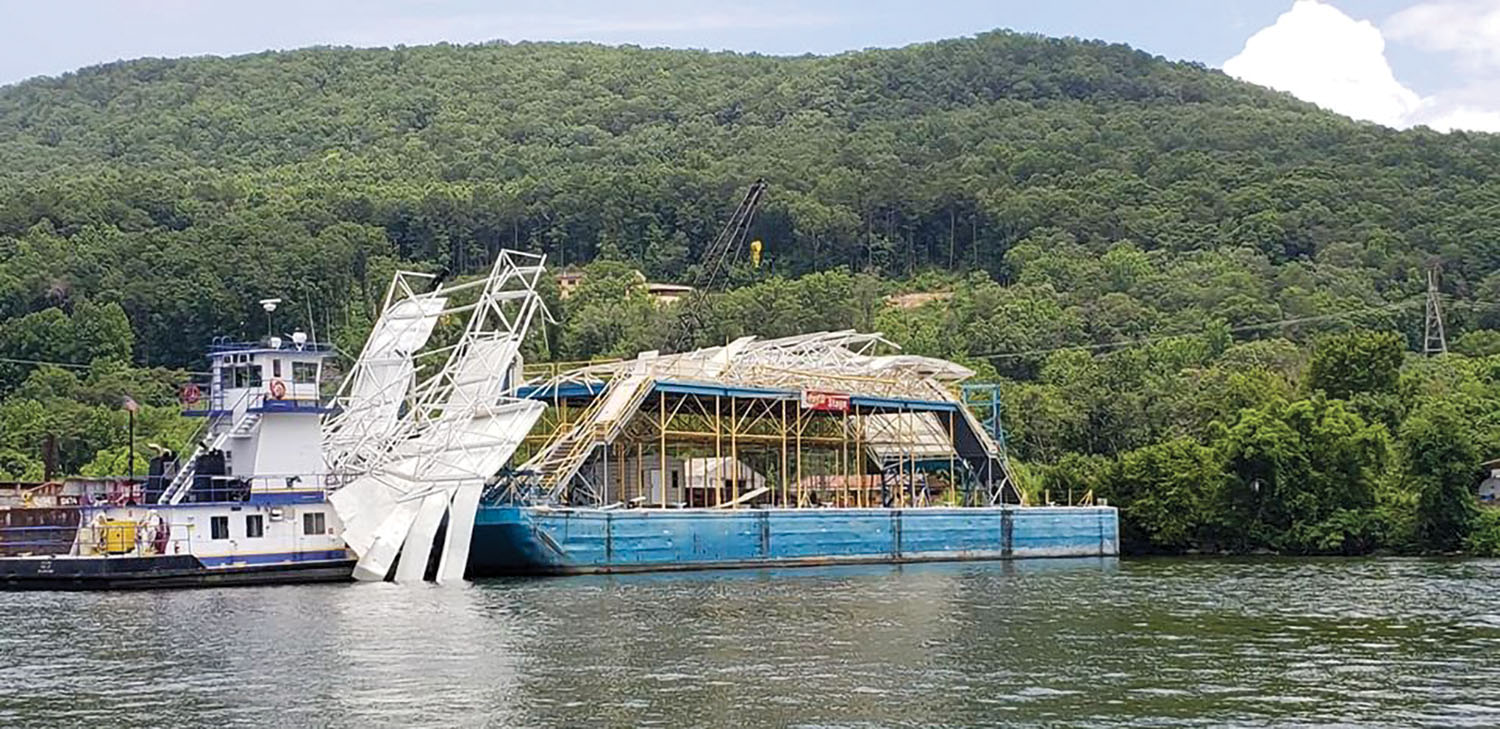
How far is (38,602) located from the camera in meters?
57.5

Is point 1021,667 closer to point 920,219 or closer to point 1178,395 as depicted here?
point 1178,395

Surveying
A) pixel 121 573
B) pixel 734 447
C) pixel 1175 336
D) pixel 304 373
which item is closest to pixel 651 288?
pixel 1175 336

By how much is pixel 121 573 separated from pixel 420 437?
12193 mm

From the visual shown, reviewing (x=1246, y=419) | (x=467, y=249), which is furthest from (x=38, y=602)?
(x=467, y=249)

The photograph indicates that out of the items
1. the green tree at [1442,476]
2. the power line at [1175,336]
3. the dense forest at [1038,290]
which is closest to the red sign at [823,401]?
the dense forest at [1038,290]

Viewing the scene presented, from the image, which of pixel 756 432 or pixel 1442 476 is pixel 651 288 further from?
pixel 1442 476

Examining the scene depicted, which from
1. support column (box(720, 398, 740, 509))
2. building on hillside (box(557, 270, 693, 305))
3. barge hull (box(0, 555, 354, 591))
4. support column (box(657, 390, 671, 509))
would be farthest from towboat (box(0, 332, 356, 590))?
building on hillside (box(557, 270, 693, 305))

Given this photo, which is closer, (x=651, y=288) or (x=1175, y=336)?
(x=1175, y=336)

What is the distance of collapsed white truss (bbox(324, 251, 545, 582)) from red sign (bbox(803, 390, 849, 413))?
11863 mm

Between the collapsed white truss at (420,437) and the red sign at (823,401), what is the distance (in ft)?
38.9

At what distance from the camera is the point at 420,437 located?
232ft

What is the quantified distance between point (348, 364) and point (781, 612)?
285 feet

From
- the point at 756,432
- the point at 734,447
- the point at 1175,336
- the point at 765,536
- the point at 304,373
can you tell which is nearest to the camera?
the point at 304,373

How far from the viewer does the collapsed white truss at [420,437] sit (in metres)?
66.3
